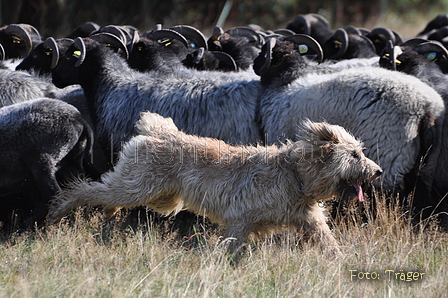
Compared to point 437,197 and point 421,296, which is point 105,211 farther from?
point 437,197

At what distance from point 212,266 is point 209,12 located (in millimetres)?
20462

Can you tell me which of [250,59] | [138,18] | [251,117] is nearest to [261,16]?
[138,18]

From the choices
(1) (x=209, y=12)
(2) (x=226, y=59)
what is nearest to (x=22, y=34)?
(2) (x=226, y=59)

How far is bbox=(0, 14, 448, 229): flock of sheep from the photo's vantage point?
5.95 metres

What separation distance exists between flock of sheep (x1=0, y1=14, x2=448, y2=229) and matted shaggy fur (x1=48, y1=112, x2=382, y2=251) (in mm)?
976

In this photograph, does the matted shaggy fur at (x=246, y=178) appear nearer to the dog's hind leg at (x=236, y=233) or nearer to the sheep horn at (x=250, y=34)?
the dog's hind leg at (x=236, y=233)

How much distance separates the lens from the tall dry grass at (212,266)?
4.11 metres

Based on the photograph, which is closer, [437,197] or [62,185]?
[62,185]

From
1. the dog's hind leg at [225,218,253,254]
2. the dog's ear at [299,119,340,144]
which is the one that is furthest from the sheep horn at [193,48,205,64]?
the dog's hind leg at [225,218,253,254]

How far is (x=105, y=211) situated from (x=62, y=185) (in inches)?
24.1

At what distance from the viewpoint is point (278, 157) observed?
507 centimetres

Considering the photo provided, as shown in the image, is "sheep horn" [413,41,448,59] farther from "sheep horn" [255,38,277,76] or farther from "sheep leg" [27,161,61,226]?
"sheep leg" [27,161,61,226]

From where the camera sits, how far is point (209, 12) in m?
23.8

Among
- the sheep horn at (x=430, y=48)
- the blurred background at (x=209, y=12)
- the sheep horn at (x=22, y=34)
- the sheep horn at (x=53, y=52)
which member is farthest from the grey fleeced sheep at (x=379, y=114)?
the blurred background at (x=209, y=12)
